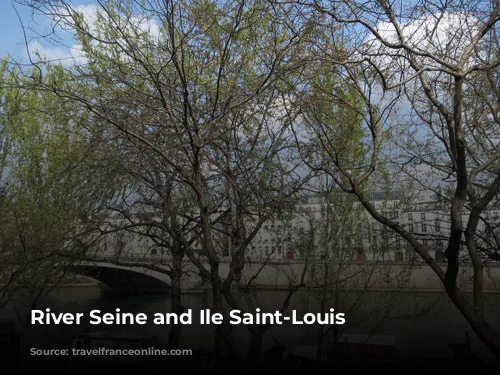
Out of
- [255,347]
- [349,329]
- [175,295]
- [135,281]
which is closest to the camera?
[255,347]

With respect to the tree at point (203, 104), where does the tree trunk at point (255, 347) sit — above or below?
below

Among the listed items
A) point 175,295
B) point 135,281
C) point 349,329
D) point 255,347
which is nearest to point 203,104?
point 255,347

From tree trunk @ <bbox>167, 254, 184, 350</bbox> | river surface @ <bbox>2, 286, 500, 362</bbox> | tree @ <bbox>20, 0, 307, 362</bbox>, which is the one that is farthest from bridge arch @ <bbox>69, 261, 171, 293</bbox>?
tree @ <bbox>20, 0, 307, 362</bbox>

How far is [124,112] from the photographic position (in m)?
5.25

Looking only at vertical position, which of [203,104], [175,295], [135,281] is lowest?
[135,281]

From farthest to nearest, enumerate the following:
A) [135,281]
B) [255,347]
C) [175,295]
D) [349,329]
→ [135,281], [349,329], [175,295], [255,347]

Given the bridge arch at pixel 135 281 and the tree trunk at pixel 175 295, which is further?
the bridge arch at pixel 135 281

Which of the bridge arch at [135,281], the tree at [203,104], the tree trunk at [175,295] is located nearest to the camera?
the tree at [203,104]

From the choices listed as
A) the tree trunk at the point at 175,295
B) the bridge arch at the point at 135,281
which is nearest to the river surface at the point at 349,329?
the tree trunk at the point at 175,295

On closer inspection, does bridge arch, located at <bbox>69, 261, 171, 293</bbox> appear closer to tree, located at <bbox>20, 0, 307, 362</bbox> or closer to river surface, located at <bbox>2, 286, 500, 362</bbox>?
river surface, located at <bbox>2, 286, 500, 362</bbox>

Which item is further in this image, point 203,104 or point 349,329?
point 349,329

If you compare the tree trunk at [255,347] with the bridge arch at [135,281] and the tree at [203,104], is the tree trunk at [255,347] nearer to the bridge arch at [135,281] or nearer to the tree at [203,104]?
the tree at [203,104]

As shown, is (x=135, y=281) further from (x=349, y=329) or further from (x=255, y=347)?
(x=255, y=347)

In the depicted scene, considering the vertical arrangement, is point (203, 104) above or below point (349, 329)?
above
